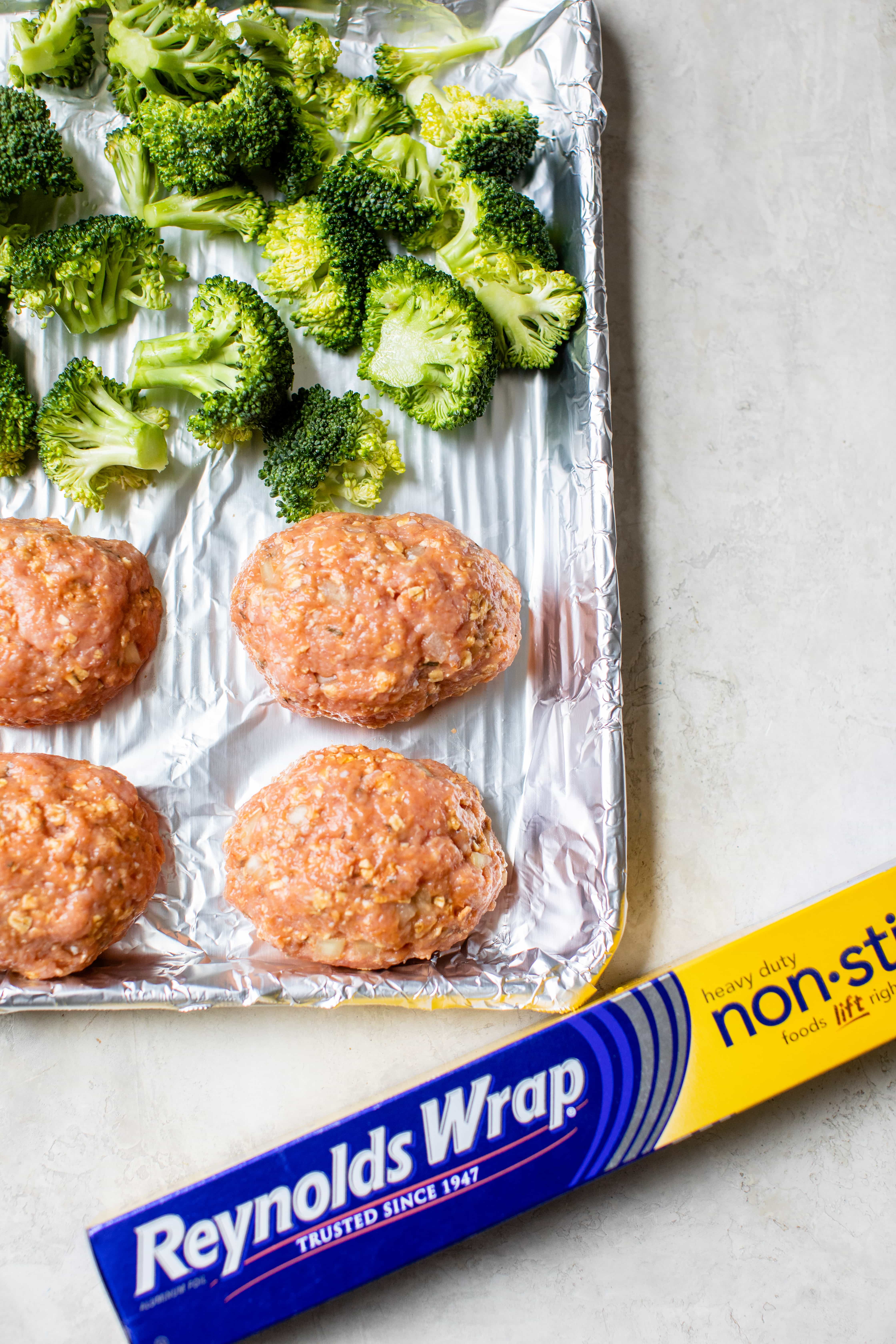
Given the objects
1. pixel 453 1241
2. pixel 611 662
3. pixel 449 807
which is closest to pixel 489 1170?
pixel 453 1241

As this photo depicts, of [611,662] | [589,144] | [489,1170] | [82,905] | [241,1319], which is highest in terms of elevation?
[589,144]

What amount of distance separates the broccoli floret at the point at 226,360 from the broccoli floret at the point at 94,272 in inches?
8.2

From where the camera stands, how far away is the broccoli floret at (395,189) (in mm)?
3352

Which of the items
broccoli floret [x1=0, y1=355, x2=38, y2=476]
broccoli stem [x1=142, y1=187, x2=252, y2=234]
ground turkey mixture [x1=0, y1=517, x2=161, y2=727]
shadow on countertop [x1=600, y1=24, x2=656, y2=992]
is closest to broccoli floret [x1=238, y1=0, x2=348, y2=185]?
broccoli stem [x1=142, y1=187, x2=252, y2=234]

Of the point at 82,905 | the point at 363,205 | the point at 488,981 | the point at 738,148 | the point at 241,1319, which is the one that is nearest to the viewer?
the point at 241,1319

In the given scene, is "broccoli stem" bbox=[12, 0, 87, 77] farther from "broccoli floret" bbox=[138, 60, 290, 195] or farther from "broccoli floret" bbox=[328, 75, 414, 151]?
"broccoli floret" bbox=[328, 75, 414, 151]

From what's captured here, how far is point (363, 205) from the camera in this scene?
3.36 metres

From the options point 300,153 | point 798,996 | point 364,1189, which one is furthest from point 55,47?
point 798,996

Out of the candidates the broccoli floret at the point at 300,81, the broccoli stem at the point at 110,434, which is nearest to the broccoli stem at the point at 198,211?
the broccoli floret at the point at 300,81

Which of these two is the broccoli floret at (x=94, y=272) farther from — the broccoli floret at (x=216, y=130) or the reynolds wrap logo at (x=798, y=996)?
the reynolds wrap logo at (x=798, y=996)

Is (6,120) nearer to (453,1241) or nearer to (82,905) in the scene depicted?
(82,905)

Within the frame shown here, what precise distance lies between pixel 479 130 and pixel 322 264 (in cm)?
75

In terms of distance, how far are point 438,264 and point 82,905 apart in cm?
265

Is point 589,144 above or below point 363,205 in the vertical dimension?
above
